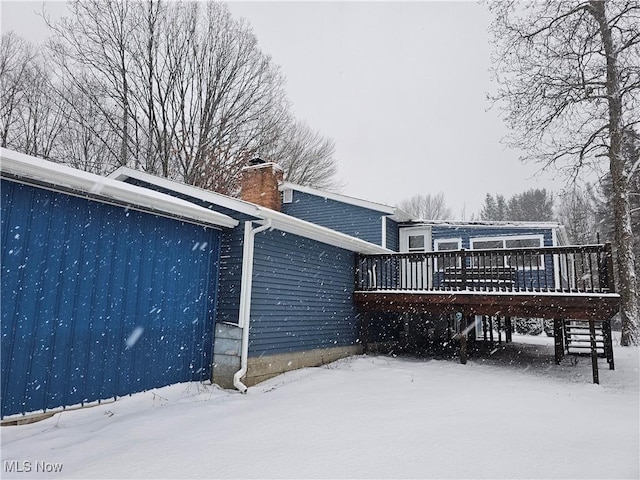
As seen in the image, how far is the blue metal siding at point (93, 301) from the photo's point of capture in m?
4.28

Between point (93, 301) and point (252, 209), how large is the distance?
2688 millimetres

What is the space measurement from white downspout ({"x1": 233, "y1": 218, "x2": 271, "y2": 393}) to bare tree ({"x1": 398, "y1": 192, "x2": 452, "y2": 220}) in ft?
140

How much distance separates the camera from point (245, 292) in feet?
21.5

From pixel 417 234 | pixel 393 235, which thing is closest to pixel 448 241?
pixel 417 234

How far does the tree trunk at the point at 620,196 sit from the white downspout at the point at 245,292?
1132 cm

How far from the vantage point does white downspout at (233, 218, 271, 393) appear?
20.8 ft

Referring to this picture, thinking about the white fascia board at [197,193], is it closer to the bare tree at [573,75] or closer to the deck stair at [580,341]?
the deck stair at [580,341]

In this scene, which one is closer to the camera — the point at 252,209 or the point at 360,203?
the point at 252,209

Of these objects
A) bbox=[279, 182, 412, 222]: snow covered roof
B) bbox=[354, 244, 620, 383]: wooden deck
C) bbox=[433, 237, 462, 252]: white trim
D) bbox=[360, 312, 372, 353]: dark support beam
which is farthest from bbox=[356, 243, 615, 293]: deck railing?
bbox=[433, 237, 462, 252]: white trim

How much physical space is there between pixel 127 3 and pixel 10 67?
5594 millimetres

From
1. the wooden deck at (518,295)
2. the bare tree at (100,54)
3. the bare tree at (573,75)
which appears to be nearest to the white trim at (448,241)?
the bare tree at (573,75)

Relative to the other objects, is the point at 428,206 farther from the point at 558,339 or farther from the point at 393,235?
the point at 558,339

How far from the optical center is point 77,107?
49.1 feet

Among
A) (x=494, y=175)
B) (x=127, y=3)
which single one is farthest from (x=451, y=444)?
(x=494, y=175)
